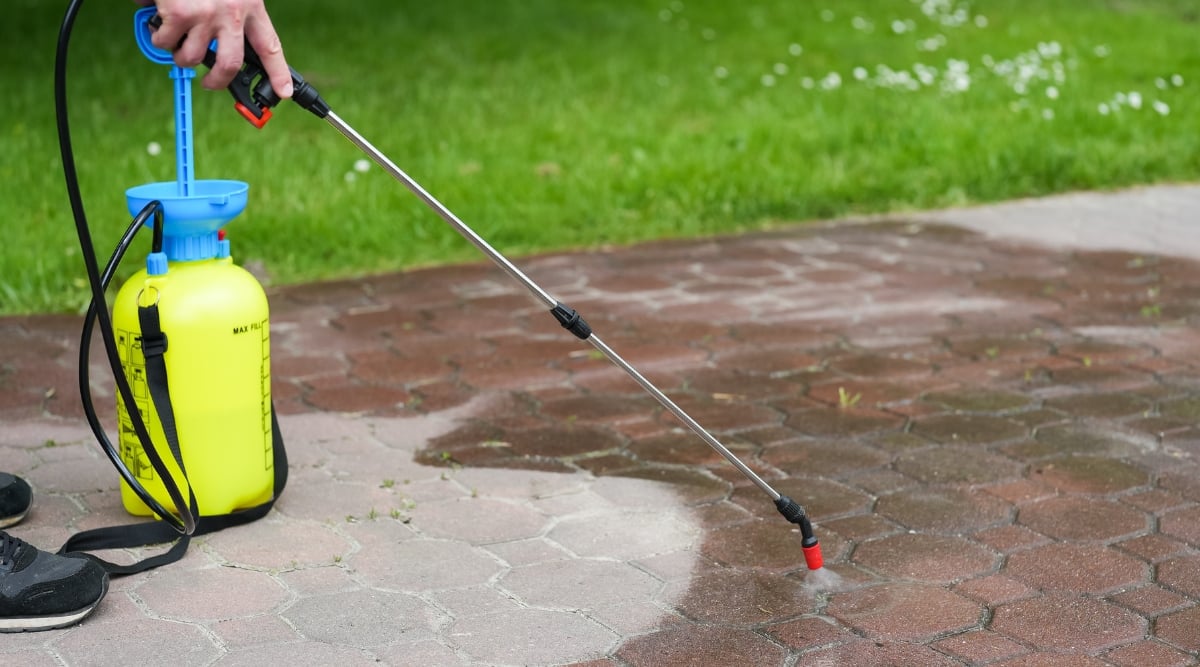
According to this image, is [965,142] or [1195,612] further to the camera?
[965,142]

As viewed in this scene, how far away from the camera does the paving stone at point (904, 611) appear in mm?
3066

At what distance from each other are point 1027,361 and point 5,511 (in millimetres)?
3317

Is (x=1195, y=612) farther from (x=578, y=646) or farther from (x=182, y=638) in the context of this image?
(x=182, y=638)

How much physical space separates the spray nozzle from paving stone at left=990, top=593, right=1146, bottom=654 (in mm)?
427

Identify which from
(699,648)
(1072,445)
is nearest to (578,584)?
(699,648)

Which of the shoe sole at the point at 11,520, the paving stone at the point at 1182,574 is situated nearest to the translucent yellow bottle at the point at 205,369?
the shoe sole at the point at 11,520

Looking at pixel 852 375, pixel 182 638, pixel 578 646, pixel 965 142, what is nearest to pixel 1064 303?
pixel 852 375

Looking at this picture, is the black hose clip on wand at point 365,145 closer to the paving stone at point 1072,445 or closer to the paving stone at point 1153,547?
the paving stone at point 1153,547

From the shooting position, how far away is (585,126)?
845cm

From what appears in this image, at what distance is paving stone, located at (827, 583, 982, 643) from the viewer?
307 cm

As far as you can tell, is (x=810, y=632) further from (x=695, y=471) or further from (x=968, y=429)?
(x=968, y=429)

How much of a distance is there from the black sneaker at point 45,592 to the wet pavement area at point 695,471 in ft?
0.18

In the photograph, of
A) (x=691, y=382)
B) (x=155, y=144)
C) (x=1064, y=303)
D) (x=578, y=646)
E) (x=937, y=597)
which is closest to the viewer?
(x=578, y=646)

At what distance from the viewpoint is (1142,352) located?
5.02 m
